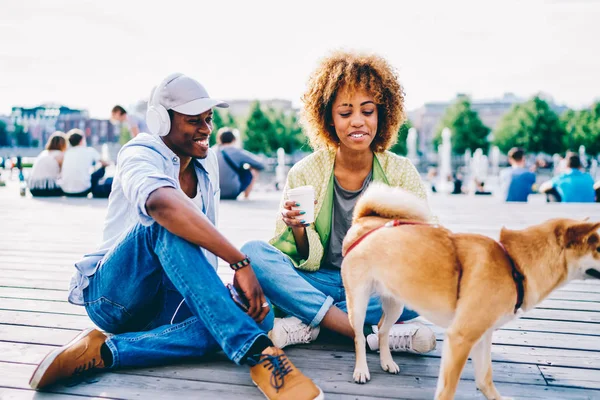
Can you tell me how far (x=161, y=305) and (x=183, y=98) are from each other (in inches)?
43.3

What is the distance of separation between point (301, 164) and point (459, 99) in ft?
157

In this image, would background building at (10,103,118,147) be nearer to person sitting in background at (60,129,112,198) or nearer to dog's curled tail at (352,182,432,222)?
person sitting in background at (60,129,112,198)

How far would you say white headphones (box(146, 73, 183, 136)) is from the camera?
229 centimetres

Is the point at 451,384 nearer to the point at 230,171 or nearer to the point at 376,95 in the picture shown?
the point at 376,95

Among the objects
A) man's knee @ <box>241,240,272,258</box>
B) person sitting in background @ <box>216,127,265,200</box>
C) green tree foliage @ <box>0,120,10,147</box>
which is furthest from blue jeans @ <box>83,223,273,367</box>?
green tree foliage @ <box>0,120,10,147</box>

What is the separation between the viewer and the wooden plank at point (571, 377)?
212 centimetres

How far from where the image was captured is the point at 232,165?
902 centimetres

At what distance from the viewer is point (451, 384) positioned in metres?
1.78

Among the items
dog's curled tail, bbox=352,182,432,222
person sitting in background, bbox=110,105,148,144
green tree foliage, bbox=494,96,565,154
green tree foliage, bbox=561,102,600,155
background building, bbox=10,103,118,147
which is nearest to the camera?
dog's curled tail, bbox=352,182,432,222

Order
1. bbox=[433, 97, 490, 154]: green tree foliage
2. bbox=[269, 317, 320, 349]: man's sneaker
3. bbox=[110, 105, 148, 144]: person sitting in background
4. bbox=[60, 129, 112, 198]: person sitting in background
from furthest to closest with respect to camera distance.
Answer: bbox=[433, 97, 490, 154]: green tree foliage < bbox=[60, 129, 112, 198]: person sitting in background < bbox=[110, 105, 148, 144]: person sitting in background < bbox=[269, 317, 320, 349]: man's sneaker

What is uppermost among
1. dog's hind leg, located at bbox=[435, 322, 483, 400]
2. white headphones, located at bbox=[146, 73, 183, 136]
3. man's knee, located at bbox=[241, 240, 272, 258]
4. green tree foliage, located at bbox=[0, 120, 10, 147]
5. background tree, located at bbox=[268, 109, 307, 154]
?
white headphones, located at bbox=[146, 73, 183, 136]

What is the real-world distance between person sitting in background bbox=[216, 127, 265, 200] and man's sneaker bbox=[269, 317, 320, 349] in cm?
670

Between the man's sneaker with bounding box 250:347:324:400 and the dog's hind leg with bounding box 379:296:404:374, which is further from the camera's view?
the dog's hind leg with bounding box 379:296:404:374

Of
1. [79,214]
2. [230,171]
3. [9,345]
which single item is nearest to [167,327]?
[9,345]
